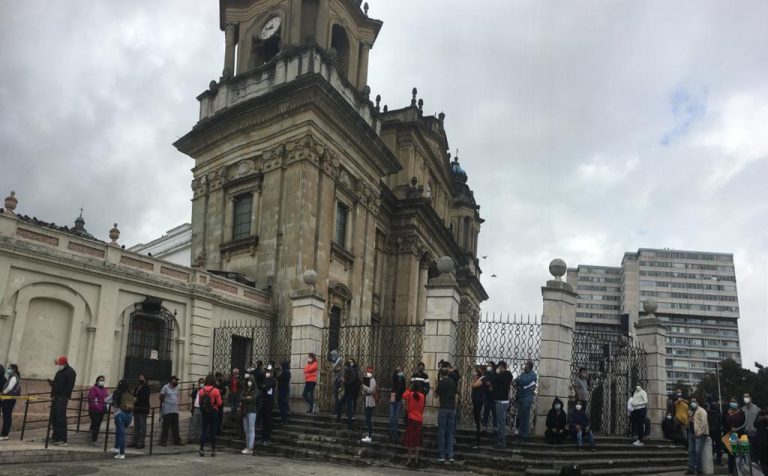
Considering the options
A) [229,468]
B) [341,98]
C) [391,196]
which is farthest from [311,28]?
[229,468]

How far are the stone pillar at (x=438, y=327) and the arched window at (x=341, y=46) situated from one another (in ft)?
55.3

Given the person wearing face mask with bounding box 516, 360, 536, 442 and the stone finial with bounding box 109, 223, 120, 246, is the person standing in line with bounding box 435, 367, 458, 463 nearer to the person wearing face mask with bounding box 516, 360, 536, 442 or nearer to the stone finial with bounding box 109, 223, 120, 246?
the person wearing face mask with bounding box 516, 360, 536, 442

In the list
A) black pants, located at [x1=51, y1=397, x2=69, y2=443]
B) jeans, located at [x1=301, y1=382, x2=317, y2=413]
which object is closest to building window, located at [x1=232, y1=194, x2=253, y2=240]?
jeans, located at [x1=301, y1=382, x2=317, y2=413]

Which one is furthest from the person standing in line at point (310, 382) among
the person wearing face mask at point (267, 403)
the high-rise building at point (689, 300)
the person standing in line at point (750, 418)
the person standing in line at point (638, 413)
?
the high-rise building at point (689, 300)

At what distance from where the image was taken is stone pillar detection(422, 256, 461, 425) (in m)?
15.1

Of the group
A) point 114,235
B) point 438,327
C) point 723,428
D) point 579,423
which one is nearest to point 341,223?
point 114,235

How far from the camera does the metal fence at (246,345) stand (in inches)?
829

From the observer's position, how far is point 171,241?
3672 centimetres

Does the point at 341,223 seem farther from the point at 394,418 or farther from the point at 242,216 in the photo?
the point at 394,418

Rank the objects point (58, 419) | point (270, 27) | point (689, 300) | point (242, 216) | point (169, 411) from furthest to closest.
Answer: point (689, 300), point (270, 27), point (242, 216), point (169, 411), point (58, 419)

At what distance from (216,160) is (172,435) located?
597 inches

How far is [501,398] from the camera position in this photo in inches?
533

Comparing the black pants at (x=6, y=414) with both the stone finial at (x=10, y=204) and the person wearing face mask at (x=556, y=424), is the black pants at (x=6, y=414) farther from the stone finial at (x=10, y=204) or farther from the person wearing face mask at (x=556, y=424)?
the person wearing face mask at (x=556, y=424)

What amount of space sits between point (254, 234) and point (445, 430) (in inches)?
569
